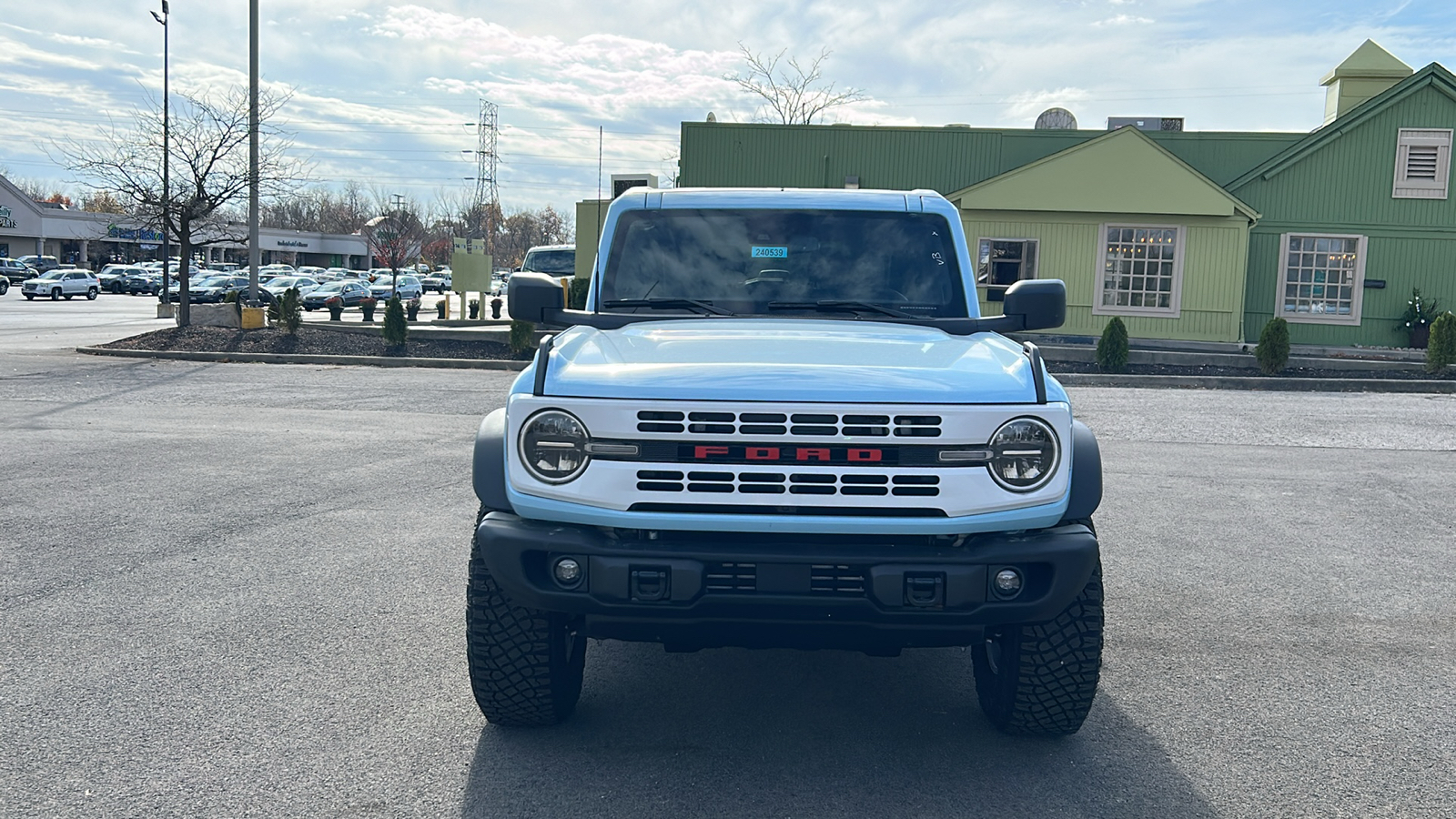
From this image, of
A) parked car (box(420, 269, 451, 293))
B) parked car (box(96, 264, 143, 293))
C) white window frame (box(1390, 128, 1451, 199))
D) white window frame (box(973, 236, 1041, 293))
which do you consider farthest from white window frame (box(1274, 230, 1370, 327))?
parked car (box(96, 264, 143, 293))

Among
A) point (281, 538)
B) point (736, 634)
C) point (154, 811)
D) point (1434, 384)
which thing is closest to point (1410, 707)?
point (736, 634)

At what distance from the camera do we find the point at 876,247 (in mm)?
5254

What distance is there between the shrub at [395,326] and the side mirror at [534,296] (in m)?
18.3

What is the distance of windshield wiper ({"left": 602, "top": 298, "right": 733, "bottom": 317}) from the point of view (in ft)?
16.5

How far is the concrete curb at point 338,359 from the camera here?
21.4 meters

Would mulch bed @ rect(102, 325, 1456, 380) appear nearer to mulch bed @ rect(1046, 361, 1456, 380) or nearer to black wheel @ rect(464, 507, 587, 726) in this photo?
mulch bed @ rect(1046, 361, 1456, 380)

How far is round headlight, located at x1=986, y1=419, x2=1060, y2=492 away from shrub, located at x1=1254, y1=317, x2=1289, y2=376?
18178mm

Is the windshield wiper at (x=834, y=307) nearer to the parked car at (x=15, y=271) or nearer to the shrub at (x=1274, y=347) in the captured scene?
the shrub at (x=1274, y=347)

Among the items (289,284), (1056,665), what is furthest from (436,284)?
(1056,665)

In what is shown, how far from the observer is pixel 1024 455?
146 inches

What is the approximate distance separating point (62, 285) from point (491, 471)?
57362 millimetres

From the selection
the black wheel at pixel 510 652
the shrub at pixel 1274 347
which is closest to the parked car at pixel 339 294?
the shrub at pixel 1274 347

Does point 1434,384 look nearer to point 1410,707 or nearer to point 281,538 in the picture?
point 1410,707

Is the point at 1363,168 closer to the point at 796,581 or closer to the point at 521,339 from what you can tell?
the point at 521,339
